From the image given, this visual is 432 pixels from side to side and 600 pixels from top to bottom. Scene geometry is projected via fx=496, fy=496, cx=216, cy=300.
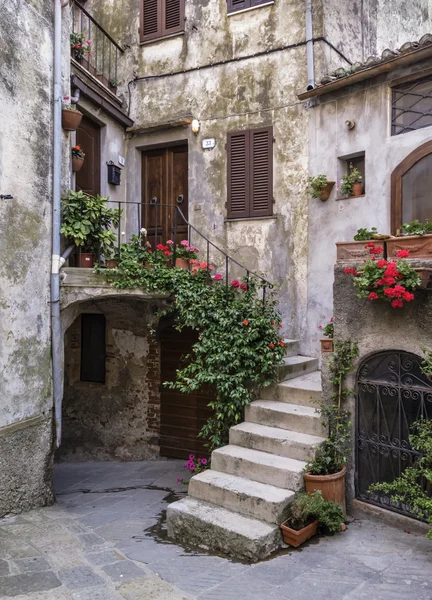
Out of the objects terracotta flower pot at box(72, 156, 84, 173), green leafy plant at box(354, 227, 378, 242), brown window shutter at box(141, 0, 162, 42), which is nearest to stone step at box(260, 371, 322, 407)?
green leafy plant at box(354, 227, 378, 242)

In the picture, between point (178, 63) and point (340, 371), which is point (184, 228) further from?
point (340, 371)

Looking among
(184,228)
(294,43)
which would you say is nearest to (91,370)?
(184,228)

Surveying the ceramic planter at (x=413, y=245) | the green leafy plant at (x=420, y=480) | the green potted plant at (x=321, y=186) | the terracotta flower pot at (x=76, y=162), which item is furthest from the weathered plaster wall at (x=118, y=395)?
the green leafy plant at (x=420, y=480)

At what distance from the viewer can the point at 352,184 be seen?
764 centimetres

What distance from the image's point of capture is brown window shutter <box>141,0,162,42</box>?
31.3ft

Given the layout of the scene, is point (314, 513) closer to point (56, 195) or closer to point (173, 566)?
point (173, 566)

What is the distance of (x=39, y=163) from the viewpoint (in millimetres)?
6566

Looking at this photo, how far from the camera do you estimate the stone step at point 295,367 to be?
7069mm

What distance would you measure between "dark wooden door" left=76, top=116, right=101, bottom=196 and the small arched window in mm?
5123

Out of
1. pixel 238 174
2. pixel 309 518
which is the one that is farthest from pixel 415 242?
pixel 238 174

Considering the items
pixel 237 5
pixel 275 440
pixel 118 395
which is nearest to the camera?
pixel 275 440

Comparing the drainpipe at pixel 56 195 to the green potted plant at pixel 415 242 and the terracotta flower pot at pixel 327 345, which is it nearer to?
the terracotta flower pot at pixel 327 345

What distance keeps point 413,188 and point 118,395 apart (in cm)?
656

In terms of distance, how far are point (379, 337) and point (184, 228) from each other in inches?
193
